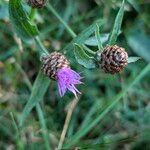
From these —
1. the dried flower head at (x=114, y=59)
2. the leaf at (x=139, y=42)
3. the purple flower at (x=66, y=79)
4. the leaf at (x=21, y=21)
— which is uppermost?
the leaf at (x=21, y=21)

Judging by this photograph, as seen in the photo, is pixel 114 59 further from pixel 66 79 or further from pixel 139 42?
pixel 139 42

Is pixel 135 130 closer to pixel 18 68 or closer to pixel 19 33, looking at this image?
pixel 18 68

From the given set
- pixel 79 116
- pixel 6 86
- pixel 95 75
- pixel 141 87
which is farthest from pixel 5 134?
pixel 141 87

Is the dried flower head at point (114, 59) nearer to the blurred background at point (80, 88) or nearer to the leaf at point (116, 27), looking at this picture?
the leaf at point (116, 27)

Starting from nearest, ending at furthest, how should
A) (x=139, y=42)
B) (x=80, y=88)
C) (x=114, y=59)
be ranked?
(x=114, y=59), (x=80, y=88), (x=139, y=42)

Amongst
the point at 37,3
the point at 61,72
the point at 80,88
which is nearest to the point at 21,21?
the point at 37,3

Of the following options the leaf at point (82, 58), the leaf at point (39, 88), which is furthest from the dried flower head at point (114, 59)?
the leaf at point (39, 88)
